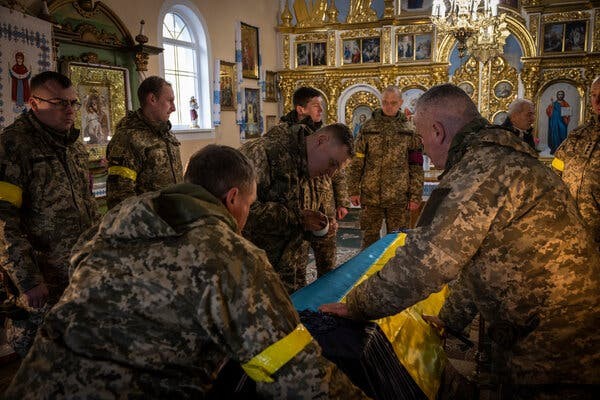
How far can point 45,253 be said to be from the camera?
257 centimetres

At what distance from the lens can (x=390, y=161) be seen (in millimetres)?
4934

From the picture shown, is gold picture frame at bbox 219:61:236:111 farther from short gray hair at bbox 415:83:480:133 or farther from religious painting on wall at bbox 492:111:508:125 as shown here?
short gray hair at bbox 415:83:480:133

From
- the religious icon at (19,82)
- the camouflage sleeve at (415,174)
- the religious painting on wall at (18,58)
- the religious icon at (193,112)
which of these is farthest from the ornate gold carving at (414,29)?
the religious icon at (19,82)

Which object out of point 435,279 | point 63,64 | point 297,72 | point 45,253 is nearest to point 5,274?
point 45,253

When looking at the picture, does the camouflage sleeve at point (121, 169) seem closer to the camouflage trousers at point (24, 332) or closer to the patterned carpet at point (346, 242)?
the camouflage trousers at point (24, 332)

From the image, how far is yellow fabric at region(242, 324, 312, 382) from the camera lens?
1.08 metres

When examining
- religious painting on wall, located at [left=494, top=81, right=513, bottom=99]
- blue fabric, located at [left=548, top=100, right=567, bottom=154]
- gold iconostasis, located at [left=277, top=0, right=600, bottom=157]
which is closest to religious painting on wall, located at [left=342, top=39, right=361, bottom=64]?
gold iconostasis, located at [left=277, top=0, right=600, bottom=157]

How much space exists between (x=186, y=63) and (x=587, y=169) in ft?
20.0

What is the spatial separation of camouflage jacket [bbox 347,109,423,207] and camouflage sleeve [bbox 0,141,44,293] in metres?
3.25

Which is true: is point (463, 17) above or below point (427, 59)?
above

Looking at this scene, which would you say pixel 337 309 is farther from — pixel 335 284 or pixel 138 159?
pixel 138 159

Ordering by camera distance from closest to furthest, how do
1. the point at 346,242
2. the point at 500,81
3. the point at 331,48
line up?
1. the point at 346,242
2. the point at 500,81
3. the point at 331,48

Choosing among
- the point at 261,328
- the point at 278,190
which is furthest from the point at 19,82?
the point at 261,328

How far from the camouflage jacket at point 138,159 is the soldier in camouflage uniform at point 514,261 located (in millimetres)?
2140
